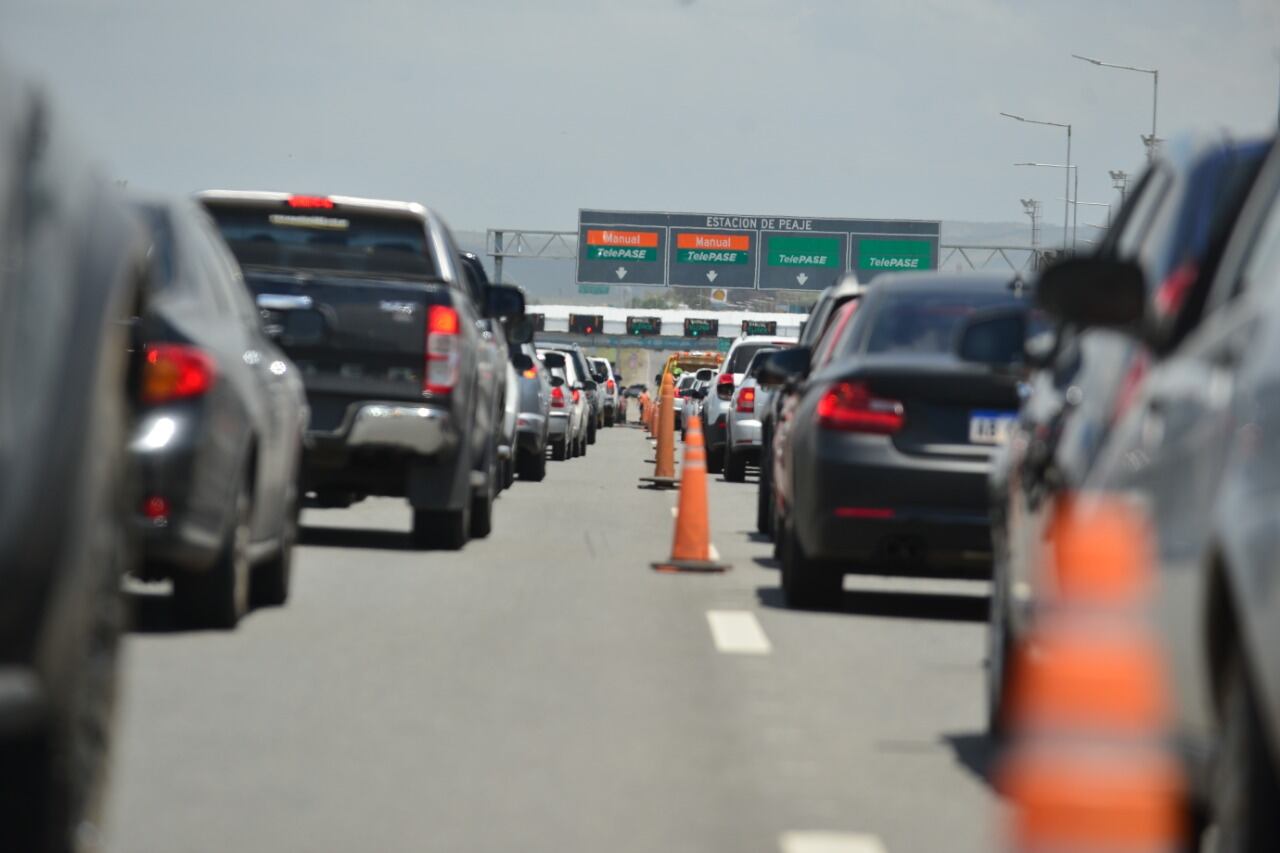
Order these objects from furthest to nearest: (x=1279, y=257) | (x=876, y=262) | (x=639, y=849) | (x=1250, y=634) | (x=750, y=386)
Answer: (x=876, y=262)
(x=750, y=386)
(x=639, y=849)
(x=1279, y=257)
(x=1250, y=634)

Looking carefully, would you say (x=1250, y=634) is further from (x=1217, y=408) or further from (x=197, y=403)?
(x=197, y=403)

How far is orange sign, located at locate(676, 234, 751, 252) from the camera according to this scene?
79.9m

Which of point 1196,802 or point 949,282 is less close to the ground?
point 949,282

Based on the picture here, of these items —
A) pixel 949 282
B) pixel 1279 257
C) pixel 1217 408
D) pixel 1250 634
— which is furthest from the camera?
pixel 949 282

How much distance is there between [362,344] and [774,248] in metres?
67.3

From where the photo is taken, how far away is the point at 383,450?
43.4 feet

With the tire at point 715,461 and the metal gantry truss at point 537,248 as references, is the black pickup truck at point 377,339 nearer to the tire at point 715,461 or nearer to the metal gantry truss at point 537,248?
the tire at point 715,461

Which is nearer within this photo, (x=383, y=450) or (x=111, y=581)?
(x=111, y=581)

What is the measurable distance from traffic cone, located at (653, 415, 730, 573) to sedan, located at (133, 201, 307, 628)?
11.6 ft

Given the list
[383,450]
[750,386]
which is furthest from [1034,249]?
[383,450]

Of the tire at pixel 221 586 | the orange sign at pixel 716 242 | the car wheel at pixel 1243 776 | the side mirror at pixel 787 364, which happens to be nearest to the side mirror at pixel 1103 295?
the car wheel at pixel 1243 776

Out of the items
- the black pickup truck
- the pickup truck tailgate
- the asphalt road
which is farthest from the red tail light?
the asphalt road

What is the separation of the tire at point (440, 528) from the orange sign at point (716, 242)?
216ft

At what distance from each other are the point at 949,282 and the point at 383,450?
3456mm
